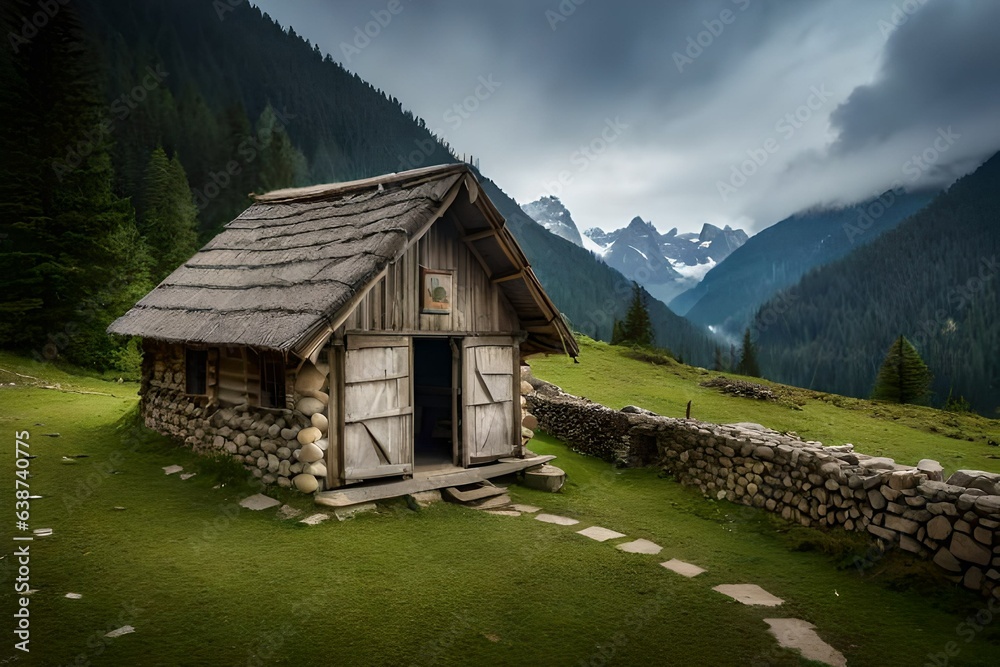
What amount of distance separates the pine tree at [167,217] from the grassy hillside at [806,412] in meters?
21.3

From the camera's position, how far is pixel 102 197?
22203mm

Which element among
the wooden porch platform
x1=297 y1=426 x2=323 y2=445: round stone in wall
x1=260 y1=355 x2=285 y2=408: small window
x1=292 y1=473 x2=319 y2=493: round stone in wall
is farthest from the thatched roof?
the wooden porch platform

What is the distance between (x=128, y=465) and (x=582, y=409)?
1135 cm

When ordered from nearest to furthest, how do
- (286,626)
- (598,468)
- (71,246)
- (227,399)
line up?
(286,626)
(227,399)
(598,468)
(71,246)

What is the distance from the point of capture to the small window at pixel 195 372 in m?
10.6

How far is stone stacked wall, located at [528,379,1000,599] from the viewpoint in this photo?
6.27m

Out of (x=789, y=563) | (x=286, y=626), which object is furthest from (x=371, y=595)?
(x=789, y=563)

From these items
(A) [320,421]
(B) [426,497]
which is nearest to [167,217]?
(A) [320,421]

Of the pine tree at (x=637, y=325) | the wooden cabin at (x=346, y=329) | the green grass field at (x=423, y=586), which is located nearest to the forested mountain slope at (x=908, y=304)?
the pine tree at (x=637, y=325)

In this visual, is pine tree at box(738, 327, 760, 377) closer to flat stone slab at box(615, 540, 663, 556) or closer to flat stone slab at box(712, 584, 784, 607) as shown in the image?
flat stone slab at box(615, 540, 663, 556)

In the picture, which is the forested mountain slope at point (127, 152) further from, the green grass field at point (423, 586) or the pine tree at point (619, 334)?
the pine tree at point (619, 334)

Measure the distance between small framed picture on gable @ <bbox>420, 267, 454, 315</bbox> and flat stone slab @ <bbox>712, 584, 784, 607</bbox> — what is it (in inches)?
246

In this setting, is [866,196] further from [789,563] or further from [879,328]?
[789,563]

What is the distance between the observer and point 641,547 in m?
7.95
